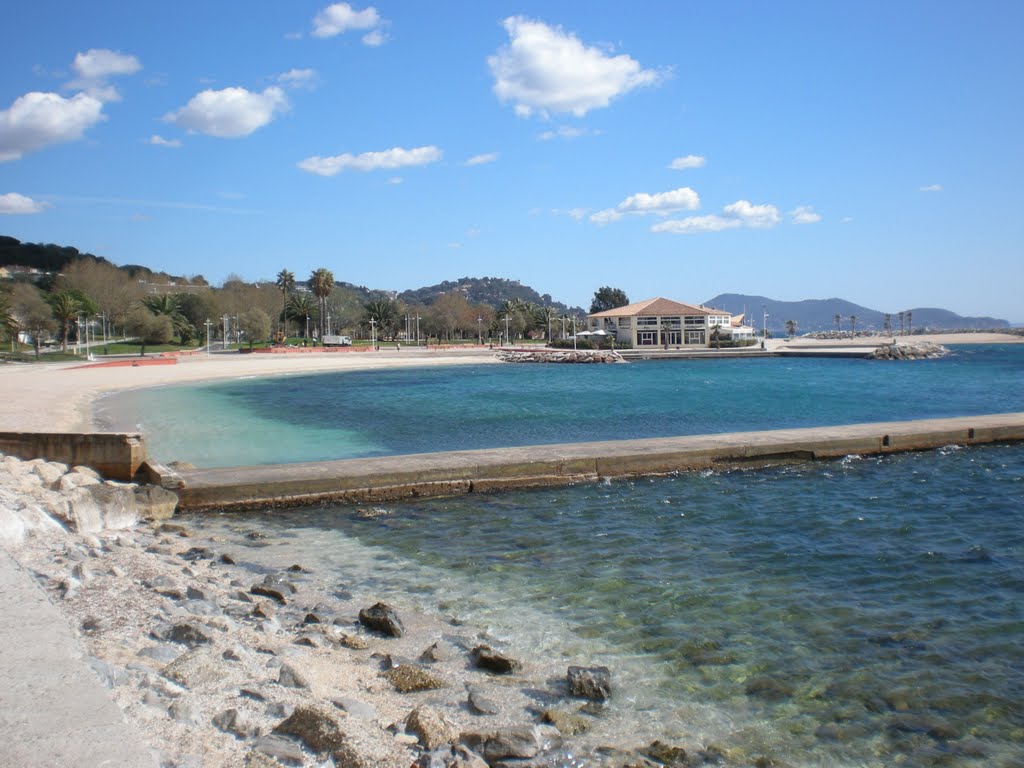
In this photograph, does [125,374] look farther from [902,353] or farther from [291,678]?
[902,353]

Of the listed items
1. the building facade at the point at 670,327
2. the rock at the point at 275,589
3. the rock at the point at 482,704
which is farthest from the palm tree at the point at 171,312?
the rock at the point at 482,704

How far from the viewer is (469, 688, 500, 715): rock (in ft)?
18.3

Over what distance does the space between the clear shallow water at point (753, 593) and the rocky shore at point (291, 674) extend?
0.51 metres

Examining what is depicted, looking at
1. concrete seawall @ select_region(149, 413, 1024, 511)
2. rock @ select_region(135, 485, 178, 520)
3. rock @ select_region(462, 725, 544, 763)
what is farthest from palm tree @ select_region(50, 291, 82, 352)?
rock @ select_region(462, 725, 544, 763)

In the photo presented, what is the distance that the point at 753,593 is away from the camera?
8445 millimetres

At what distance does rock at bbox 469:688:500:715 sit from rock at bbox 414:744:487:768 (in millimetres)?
803

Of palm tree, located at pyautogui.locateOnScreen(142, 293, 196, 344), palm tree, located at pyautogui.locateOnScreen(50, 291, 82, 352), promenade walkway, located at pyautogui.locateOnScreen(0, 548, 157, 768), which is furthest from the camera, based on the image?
palm tree, located at pyautogui.locateOnScreen(142, 293, 196, 344)

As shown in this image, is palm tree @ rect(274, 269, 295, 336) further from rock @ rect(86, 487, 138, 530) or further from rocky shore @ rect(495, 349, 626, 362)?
rock @ rect(86, 487, 138, 530)

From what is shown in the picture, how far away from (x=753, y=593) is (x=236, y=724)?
567 cm

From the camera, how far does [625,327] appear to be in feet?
356

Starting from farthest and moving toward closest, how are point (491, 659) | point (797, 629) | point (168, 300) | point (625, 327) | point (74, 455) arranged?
point (625, 327)
point (168, 300)
point (74, 455)
point (797, 629)
point (491, 659)

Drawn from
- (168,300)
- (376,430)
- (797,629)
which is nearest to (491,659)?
(797,629)

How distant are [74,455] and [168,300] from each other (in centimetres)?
7914

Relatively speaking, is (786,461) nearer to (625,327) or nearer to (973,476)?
(973,476)
